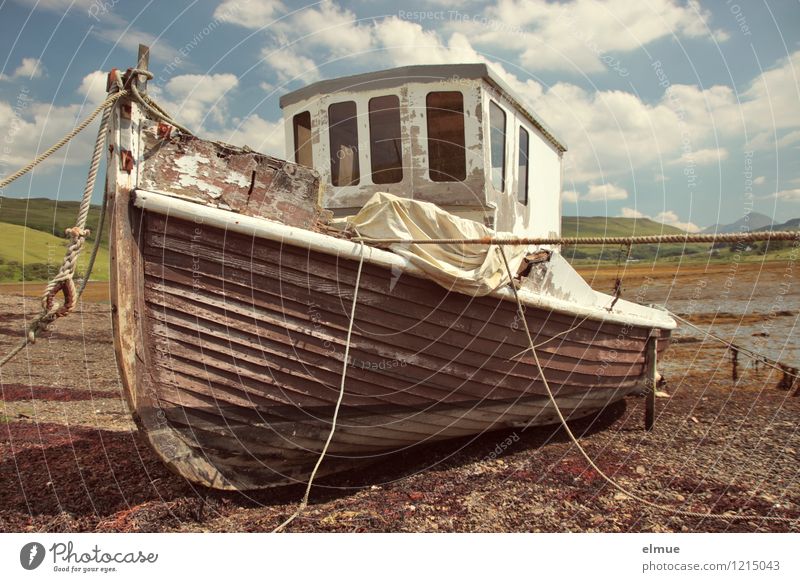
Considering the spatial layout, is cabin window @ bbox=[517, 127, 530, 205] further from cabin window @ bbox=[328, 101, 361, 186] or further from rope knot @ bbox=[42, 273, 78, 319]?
rope knot @ bbox=[42, 273, 78, 319]

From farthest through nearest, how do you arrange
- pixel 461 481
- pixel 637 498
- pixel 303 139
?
pixel 303 139, pixel 461 481, pixel 637 498

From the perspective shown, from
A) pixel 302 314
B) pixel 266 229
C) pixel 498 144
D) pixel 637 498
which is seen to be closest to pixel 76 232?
pixel 266 229

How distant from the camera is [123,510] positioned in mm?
3922

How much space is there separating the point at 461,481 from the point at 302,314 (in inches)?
81.4

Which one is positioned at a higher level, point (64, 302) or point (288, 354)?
point (64, 302)

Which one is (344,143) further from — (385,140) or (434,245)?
(434,245)

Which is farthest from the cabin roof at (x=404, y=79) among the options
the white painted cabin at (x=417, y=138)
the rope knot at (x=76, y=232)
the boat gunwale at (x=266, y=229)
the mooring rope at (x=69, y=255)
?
the rope knot at (x=76, y=232)

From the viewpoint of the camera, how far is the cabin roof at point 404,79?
17.4ft

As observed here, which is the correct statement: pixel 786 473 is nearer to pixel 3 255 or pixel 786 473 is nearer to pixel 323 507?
pixel 323 507

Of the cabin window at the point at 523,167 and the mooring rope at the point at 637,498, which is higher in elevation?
the cabin window at the point at 523,167

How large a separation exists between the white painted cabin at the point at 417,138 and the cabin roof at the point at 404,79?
0.01 metres

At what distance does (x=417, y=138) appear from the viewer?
17.9ft

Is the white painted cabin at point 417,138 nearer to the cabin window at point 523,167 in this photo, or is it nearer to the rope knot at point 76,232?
the cabin window at point 523,167

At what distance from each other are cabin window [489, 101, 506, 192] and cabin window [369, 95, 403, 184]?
0.98 metres
